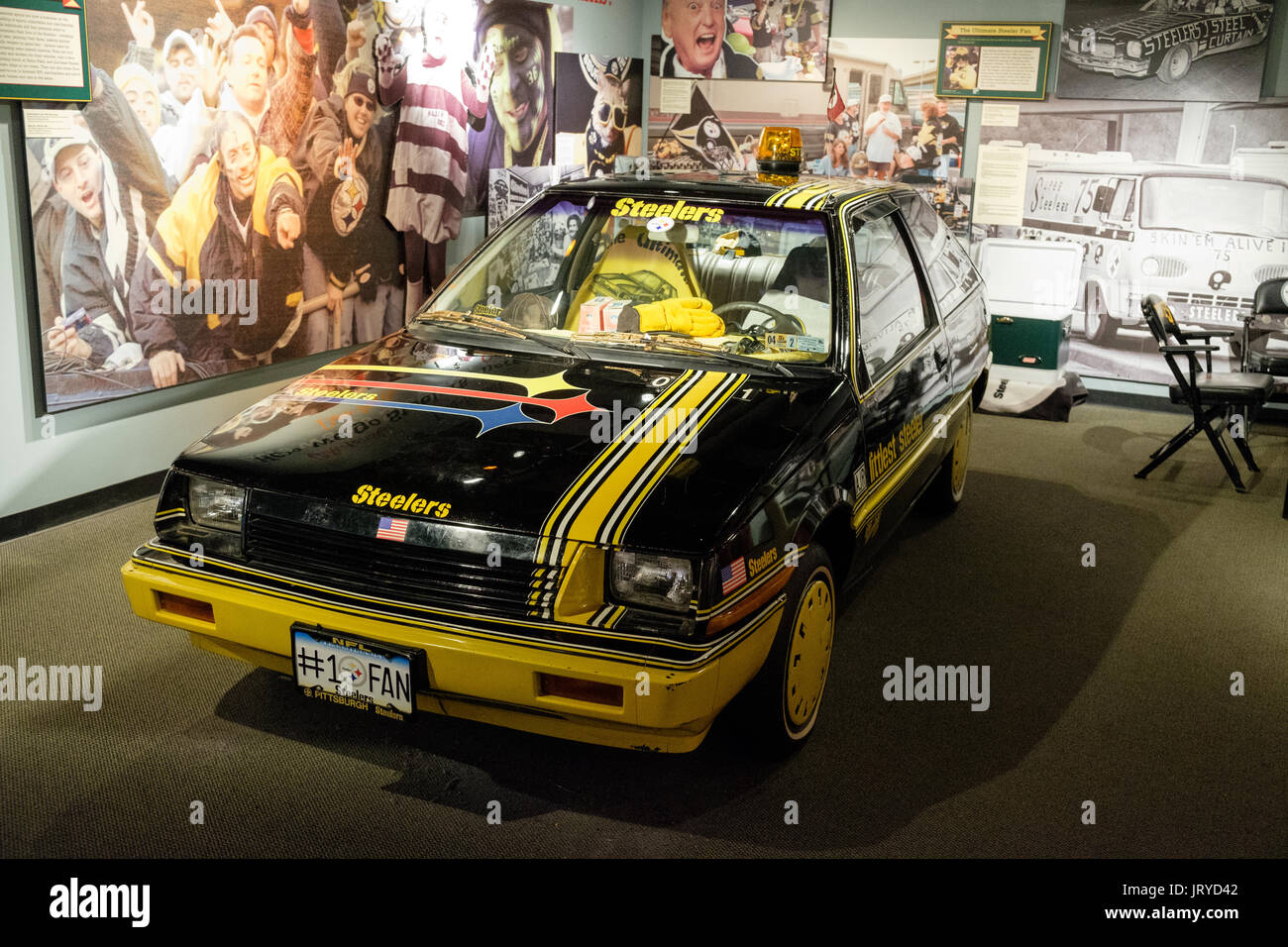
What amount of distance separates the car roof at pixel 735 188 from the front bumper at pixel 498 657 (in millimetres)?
1420

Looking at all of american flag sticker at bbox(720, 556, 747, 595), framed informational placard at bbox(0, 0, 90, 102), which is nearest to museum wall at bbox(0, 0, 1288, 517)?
framed informational placard at bbox(0, 0, 90, 102)

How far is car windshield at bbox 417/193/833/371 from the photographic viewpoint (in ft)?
10.6

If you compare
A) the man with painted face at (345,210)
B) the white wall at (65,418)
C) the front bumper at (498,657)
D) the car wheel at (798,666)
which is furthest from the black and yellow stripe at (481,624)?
the man with painted face at (345,210)

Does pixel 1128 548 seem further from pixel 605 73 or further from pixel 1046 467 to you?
pixel 605 73

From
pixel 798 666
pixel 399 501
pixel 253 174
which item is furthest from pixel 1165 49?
pixel 399 501

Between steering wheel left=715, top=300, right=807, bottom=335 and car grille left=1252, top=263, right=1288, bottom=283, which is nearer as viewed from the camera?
Answer: steering wheel left=715, top=300, right=807, bottom=335

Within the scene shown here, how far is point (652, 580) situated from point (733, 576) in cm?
17

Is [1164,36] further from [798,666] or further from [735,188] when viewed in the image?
[798,666]

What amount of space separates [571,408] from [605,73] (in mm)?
5472

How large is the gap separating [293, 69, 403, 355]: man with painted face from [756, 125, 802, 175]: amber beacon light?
2.34 m

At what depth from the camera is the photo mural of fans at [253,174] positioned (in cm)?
416

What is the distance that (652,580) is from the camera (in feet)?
7.71

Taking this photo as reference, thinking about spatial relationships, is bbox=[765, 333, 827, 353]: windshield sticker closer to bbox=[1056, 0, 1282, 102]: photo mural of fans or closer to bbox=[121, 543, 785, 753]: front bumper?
bbox=[121, 543, 785, 753]: front bumper

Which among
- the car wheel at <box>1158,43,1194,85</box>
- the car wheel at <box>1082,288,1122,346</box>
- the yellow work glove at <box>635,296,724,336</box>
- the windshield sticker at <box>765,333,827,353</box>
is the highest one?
the car wheel at <box>1158,43,1194,85</box>
